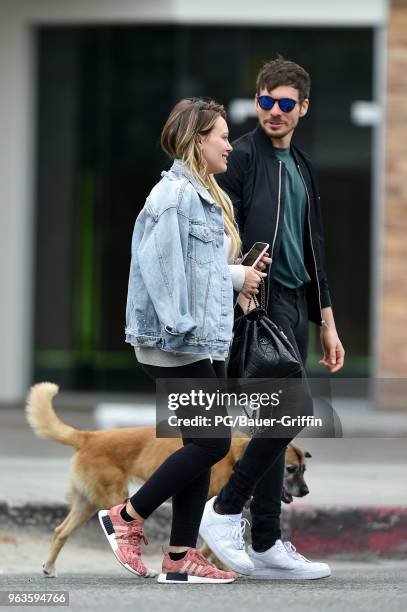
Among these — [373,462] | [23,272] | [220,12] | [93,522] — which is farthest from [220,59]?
[93,522]

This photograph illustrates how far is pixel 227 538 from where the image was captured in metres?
5.61

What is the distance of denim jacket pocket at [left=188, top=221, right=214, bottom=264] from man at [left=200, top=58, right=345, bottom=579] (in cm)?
38

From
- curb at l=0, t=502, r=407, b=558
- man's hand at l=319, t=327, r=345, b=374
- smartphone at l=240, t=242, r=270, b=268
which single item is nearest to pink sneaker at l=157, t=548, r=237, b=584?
man's hand at l=319, t=327, r=345, b=374

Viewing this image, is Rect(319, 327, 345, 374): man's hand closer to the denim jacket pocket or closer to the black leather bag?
the black leather bag

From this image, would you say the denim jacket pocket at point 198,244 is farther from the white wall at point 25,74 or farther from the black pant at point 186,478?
the white wall at point 25,74

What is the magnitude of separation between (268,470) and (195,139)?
1266 mm

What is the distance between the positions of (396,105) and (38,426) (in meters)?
8.98

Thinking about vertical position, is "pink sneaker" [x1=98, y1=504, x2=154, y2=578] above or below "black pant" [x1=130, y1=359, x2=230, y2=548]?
below

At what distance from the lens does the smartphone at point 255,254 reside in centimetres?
535

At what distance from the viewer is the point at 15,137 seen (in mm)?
15383

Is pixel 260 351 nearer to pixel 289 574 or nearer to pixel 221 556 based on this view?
pixel 221 556

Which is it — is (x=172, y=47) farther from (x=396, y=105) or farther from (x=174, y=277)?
(x=174, y=277)

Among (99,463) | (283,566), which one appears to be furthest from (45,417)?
(283,566)

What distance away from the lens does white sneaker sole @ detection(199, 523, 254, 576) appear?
18.3ft
